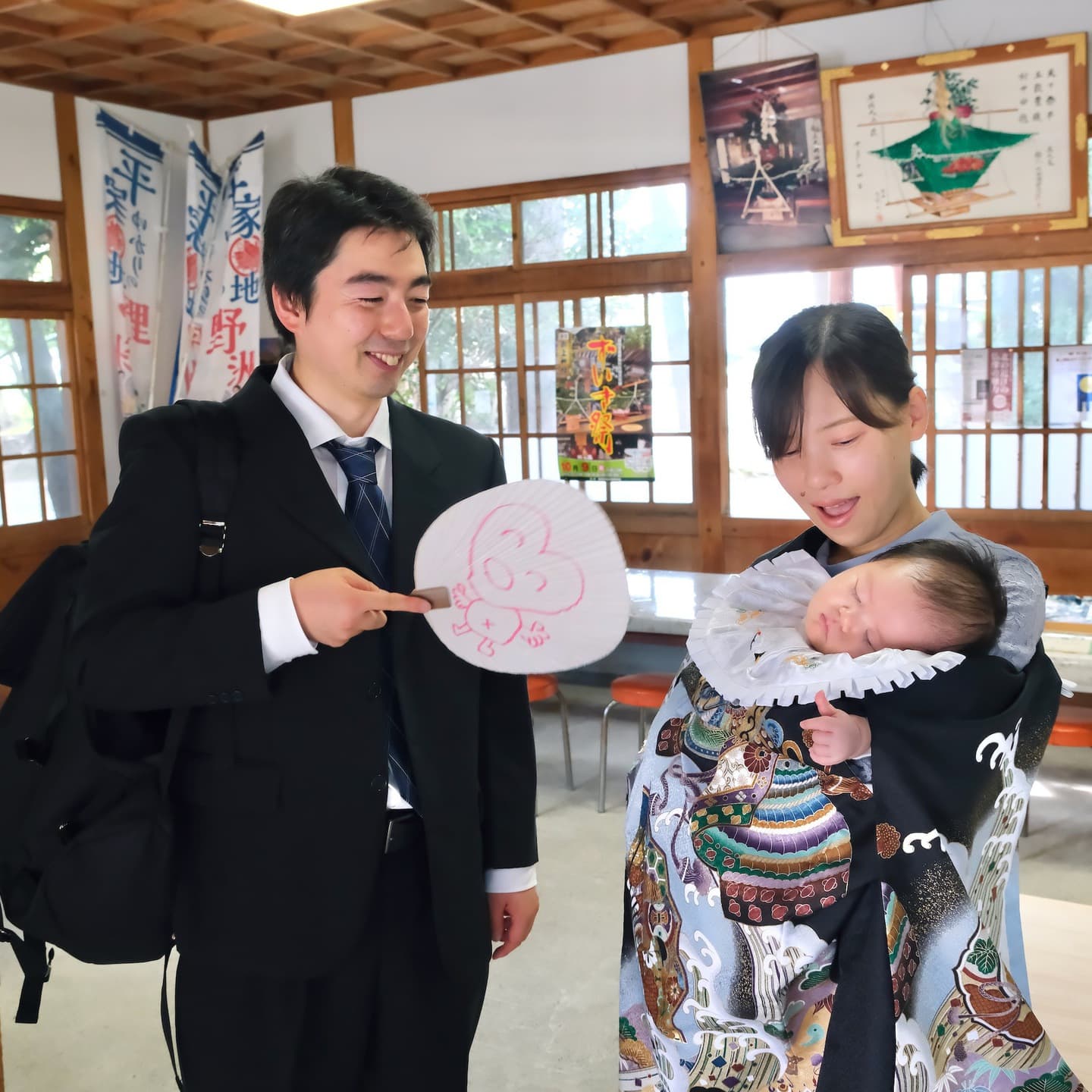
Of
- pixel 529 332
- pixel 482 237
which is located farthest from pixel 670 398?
pixel 482 237

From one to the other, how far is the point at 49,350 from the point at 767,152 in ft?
12.5

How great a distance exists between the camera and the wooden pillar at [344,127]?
6.36 m

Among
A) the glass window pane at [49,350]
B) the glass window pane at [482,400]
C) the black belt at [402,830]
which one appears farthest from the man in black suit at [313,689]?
the glass window pane at [49,350]

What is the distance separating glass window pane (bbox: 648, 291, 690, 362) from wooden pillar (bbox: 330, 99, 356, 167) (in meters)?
1.98

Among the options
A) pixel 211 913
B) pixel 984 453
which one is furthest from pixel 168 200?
pixel 211 913

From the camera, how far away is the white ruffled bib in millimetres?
1192

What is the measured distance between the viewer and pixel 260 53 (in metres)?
5.61

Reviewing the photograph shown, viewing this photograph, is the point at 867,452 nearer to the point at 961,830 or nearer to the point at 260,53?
the point at 961,830

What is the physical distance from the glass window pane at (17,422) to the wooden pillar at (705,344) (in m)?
3.43

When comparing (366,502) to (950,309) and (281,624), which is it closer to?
(281,624)

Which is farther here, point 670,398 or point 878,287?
point 670,398

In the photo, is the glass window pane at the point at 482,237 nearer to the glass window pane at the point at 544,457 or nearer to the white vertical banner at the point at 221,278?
the glass window pane at the point at 544,457

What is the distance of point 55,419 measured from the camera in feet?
20.4

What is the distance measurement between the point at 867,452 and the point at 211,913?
909 millimetres
